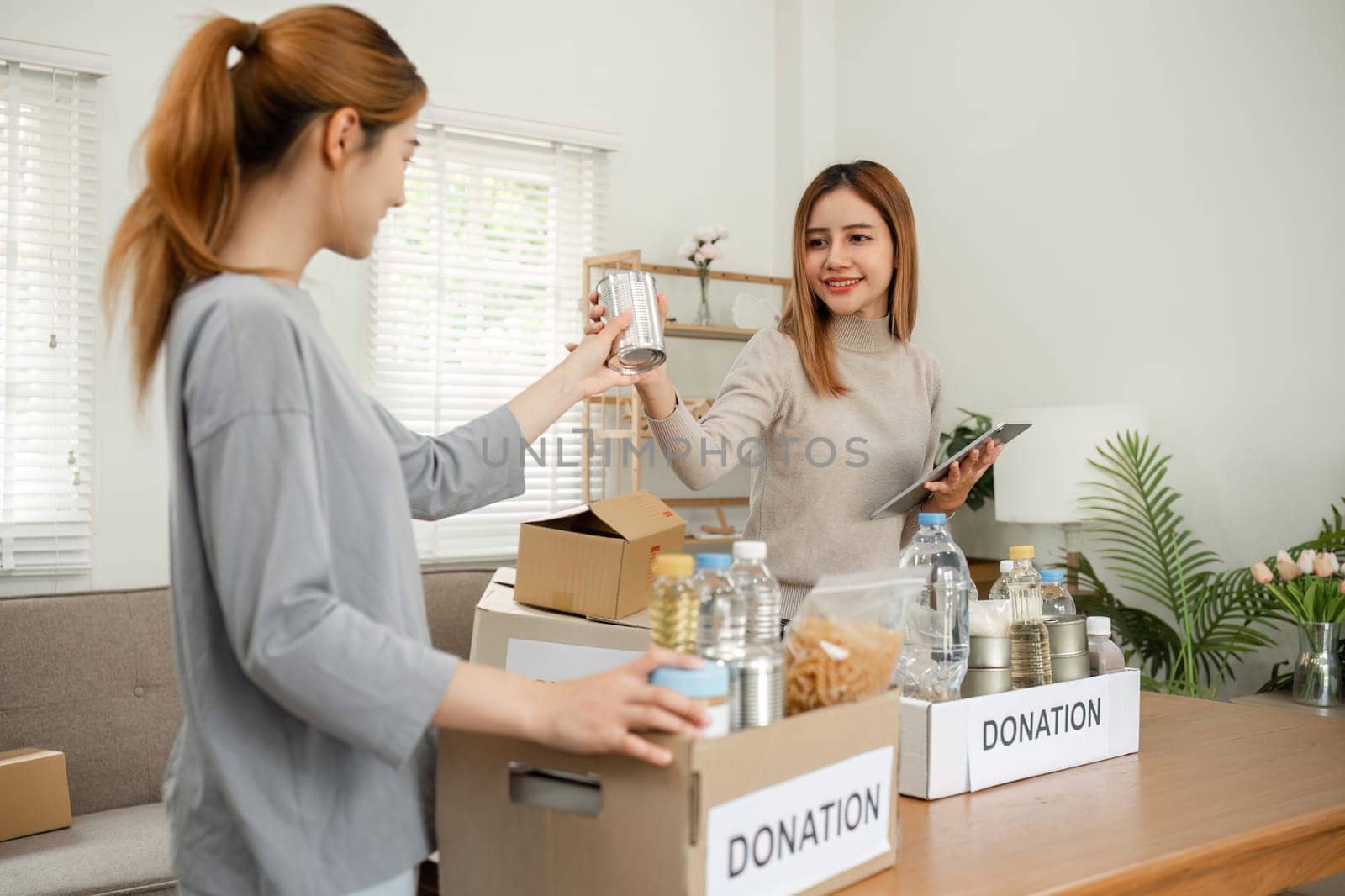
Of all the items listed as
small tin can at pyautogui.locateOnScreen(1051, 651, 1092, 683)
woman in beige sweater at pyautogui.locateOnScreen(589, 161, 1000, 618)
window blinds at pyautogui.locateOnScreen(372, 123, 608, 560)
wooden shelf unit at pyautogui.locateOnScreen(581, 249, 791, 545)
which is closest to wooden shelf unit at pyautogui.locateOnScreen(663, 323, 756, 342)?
wooden shelf unit at pyautogui.locateOnScreen(581, 249, 791, 545)

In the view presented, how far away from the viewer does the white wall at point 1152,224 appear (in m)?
2.93

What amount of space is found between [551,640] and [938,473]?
31.1 inches

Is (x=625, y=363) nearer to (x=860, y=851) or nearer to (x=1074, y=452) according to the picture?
(x=860, y=851)

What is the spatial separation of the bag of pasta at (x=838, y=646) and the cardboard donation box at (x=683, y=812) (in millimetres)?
20

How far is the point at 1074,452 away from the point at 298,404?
261 cm

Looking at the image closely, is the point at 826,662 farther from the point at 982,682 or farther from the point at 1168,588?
the point at 1168,588

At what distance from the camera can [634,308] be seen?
1291 millimetres

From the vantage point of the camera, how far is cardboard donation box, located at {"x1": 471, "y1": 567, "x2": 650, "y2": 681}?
73.8 inches

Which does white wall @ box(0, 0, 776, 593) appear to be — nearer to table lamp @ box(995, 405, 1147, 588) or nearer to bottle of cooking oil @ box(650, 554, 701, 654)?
table lamp @ box(995, 405, 1147, 588)

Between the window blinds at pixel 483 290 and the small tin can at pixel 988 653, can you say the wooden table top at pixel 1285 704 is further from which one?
the window blinds at pixel 483 290

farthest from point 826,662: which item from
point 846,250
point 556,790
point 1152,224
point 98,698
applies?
point 1152,224

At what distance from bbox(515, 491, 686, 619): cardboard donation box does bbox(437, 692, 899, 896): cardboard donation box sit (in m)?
0.98

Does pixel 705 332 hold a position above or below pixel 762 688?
above

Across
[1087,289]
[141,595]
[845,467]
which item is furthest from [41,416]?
[1087,289]
